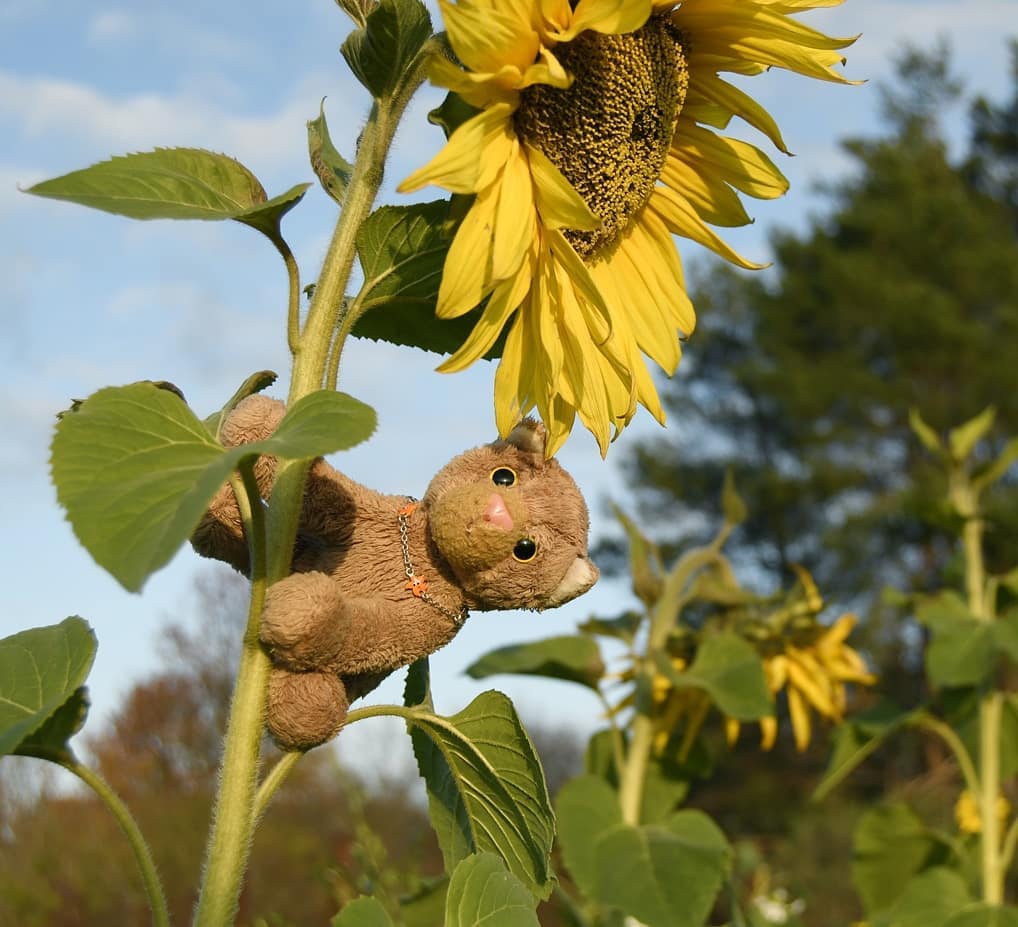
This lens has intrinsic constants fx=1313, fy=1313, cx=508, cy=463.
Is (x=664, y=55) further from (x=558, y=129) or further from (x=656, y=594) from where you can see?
(x=656, y=594)

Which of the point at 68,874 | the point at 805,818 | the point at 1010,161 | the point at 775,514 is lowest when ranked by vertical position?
the point at 68,874

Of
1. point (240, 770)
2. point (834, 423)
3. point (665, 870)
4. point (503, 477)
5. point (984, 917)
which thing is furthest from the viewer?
point (834, 423)

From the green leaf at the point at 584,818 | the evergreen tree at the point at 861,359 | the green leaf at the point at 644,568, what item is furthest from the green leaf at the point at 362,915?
the evergreen tree at the point at 861,359

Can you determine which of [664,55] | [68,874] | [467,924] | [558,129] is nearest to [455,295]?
[558,129]

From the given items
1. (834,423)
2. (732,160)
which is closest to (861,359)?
(834,423)

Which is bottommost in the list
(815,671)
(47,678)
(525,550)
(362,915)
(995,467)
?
(362,915)

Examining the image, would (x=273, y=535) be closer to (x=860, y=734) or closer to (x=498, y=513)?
(x=498, y=513)
